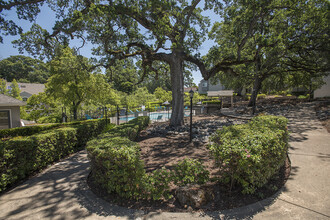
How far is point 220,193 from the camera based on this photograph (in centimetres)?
Result: 315

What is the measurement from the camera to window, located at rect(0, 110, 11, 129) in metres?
11.2

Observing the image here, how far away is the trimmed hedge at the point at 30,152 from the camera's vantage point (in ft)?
12.5

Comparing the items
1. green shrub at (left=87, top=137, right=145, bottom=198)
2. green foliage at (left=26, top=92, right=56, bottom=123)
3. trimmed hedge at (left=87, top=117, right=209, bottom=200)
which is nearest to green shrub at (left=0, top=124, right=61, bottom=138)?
green foliage at (left=26, top=92, right=56, bottom=123)

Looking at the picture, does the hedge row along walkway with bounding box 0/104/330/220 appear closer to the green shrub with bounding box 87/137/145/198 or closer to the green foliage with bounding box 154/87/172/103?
the green shrub with bounding box 87/137/145/198

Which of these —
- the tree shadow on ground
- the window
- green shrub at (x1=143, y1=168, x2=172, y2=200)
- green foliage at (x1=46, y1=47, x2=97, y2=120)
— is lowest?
the tree shadow on ground

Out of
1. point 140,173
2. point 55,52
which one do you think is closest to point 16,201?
point 140,173

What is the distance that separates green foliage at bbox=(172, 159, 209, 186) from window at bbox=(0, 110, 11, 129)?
45.5 feet

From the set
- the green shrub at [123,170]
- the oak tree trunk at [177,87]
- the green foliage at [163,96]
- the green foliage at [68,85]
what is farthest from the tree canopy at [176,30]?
the green foliage at [163,96]

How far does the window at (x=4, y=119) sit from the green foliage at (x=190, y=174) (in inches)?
546

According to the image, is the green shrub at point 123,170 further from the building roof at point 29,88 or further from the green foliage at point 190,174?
the building roof at point 29,88

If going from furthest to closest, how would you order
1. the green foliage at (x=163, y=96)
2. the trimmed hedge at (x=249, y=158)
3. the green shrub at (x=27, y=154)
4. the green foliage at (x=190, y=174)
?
1. the green foliage at (x=163, y=96)
2. the green shrub at (x=27, y=154)
3. the green foliage at (x=190, y=174)
4. the trimmed hedge at (x=249, y=158)

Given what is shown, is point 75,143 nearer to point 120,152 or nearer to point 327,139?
point 120,152

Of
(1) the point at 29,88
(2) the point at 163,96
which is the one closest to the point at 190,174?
(2) the point at 163,96

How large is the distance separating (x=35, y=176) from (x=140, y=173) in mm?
3565
